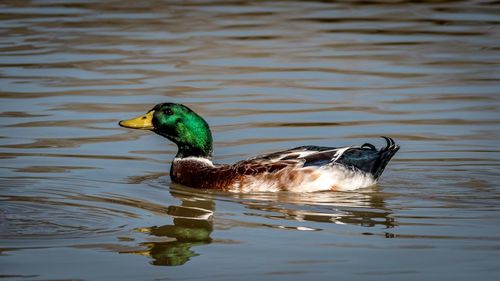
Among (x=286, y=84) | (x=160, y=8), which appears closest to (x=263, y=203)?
(x=286, y=84)

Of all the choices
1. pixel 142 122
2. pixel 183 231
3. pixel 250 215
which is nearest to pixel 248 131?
pixel 142 122

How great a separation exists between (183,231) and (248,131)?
14.1 ft

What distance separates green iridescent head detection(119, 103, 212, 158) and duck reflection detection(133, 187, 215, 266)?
722 mm

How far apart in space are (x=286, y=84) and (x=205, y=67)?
69.7 inches

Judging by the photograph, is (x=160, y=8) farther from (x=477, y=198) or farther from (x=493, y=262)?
(x=493, y=262)

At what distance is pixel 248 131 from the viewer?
13.6m

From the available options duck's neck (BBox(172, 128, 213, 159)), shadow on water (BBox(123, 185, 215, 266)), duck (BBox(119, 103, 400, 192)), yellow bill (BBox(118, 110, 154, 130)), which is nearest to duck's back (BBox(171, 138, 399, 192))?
duck (BBox(119, 103, 400, 192))

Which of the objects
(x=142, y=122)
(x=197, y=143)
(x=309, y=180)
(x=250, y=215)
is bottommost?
(x=250, y=215)

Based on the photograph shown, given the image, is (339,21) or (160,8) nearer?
(339,21)

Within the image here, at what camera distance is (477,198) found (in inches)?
408

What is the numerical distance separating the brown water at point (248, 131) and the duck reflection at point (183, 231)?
3 centimetres

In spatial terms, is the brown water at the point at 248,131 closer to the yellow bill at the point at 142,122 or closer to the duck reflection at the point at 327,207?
the duck reflection at the point at 327,207

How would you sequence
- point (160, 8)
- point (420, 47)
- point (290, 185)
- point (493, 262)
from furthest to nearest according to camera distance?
1. point (160, 8)
2. point (420, 47)
3. point (290, 185)
4. point (493, 262)

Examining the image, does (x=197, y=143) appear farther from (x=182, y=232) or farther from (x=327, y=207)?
(x=182, y=232)
